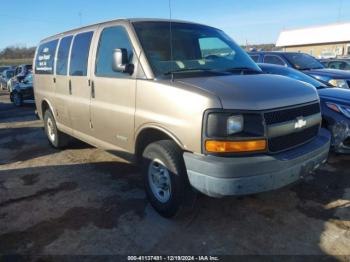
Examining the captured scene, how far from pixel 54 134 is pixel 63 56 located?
1688 millimetres

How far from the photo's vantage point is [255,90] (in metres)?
3.31

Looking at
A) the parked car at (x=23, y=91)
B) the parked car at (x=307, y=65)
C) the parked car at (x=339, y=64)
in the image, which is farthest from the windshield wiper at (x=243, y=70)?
the parked car at (x=23, y=91)

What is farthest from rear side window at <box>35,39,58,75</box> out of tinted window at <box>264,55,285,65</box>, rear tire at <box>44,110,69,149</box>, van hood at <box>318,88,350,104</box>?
tinted window at <box>264,55,285,65</box>

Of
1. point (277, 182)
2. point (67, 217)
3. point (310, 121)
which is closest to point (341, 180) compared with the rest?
point (310, 121)

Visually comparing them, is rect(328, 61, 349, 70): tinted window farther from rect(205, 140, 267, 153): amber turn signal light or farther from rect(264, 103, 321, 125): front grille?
rect(205, 140, 267, 153): amber turn signal light

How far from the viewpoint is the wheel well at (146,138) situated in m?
3.73

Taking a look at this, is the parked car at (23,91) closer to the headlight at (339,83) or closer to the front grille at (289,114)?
the headlight at (339,83)

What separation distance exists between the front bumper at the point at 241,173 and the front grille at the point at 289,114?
33 centimetres

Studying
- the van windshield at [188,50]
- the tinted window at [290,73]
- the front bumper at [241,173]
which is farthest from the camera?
the tinted window at [290,73]

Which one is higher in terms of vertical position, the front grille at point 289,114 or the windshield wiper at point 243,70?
the windshield wiper at point 243,70

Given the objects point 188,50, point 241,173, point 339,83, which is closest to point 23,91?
point 339,83

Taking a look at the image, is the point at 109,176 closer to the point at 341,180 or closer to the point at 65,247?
the point at 65,247

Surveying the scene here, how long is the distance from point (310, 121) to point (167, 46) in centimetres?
180

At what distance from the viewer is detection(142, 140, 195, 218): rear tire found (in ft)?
11.2
